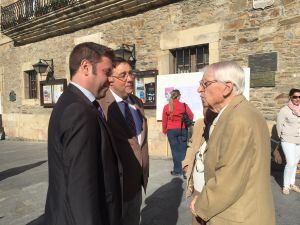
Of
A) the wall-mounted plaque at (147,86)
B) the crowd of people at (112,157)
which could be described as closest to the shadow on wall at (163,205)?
the crowd of people at (112,157)

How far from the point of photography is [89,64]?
1961mm

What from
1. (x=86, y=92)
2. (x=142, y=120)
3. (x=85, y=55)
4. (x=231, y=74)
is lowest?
(x=142, y=120)

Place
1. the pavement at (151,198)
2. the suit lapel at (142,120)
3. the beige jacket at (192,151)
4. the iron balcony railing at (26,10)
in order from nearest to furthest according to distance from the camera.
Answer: the beige jacket at (192,151), the suit lapel at (142,120), the pavement at (151,198), the iron balcony railing at (26,10)

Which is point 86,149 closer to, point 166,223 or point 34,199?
point 166,223

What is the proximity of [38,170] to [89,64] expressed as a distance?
6.31 metres

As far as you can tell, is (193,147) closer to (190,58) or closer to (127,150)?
(127,150)

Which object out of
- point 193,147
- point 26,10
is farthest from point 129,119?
point 26,10

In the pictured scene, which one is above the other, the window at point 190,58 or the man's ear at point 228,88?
the window at point 190,58

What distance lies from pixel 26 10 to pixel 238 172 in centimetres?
1329

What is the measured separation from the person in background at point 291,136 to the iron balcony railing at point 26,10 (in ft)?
24.8

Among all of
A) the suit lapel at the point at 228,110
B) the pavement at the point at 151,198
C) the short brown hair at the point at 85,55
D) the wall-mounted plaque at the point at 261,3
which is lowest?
the pavement at the point at 151,198

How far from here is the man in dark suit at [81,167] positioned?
167 centimetres

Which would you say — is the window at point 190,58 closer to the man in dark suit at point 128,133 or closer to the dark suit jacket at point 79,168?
the man in dark suit at point 128,133

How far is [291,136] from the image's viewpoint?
5082 millimetres
